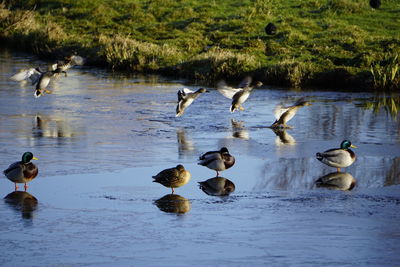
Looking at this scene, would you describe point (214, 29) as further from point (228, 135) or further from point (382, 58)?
point (228, 135)

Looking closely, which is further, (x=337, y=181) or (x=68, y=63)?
(x=68, y=63)

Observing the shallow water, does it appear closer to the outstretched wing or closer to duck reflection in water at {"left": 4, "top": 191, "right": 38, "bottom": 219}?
duck reflection in water at {"left": 4, "top": 191, "right": 38, "bottom": 219}

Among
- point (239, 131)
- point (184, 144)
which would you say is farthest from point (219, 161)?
point (239, 131)

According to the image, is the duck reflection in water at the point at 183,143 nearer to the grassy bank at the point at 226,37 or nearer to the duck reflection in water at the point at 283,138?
the duck reflection in water at the point at 283,138

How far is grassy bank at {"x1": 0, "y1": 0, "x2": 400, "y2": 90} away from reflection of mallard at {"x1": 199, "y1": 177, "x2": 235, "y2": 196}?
13595 millimetres

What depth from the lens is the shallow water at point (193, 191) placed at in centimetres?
1005

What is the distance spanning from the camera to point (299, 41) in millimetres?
32719

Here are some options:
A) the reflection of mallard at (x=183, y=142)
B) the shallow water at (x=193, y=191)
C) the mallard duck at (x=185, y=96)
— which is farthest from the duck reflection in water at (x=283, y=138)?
the mallard duck at (x=185, y=96)

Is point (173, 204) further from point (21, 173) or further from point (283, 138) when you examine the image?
point (283, 138)

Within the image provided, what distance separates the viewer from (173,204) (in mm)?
12188

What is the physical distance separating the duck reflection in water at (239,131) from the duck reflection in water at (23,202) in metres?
6.45

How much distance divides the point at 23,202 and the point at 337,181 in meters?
5.23

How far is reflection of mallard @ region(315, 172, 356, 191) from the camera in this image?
13297mm

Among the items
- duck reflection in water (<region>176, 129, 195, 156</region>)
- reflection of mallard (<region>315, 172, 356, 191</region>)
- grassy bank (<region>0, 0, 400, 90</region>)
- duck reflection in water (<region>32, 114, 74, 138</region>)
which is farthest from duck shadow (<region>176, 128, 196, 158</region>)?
grassy bank (<region>0, 0, 400, 90</region>)
